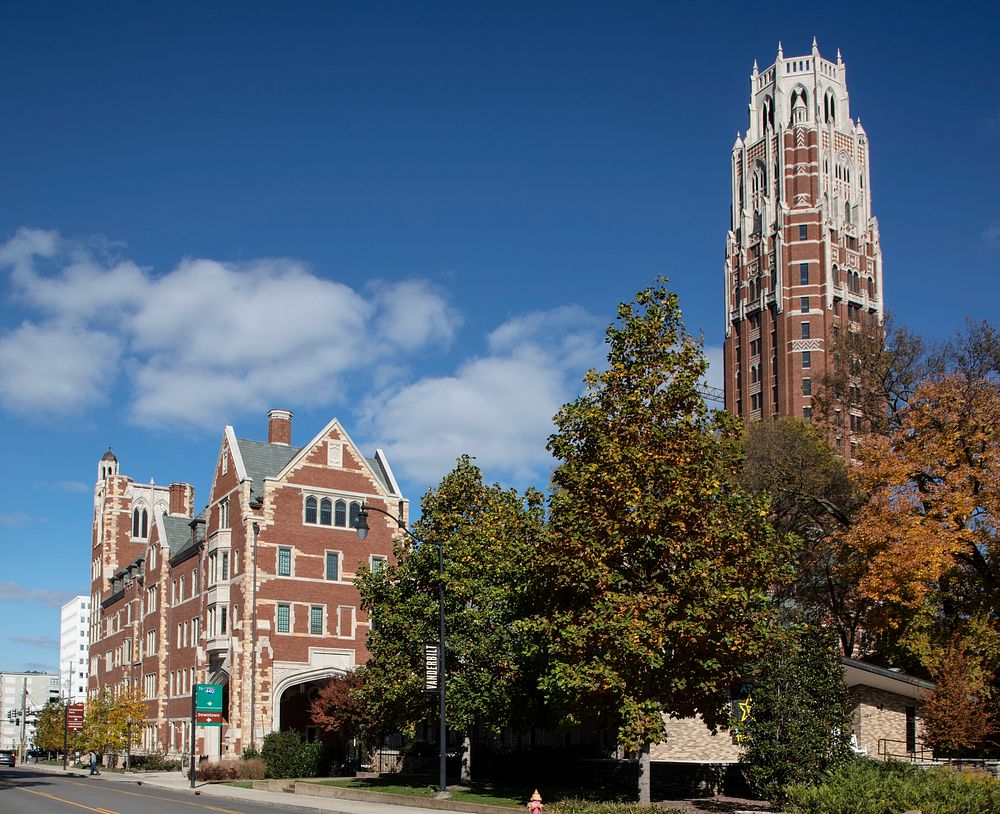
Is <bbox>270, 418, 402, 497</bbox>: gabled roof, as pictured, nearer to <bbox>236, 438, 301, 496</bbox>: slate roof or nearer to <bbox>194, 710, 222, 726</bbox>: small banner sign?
<bbox>236, 438, 301, 496</bbox>: slate roof

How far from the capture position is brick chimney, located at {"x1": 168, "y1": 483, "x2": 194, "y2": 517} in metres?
83.0

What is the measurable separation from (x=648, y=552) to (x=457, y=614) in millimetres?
12417

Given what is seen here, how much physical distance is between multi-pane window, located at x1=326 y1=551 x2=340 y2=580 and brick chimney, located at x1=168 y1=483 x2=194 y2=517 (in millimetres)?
25201

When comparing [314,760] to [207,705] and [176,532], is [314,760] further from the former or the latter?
[176,532]

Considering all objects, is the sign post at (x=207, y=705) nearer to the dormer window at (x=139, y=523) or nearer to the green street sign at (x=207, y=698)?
the green street sign at (x=207, y=698)

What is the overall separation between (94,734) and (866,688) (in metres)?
49.3

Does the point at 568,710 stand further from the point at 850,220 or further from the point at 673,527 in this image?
the point at 850,220

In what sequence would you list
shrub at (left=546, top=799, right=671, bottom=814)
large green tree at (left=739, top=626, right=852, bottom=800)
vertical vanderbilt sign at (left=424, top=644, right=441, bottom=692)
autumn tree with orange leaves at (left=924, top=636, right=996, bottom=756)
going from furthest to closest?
1. autumn tree with orange leaves at (left=924, top=636, right=996, bottom=756)
2. vertical vanderbilt sign at (left=424, top=644, right=441, bottom=692)
3. large green tree at (left=739, top=626, right=852, bottom=800)
4. shrub at (left=546, top=799, right=671, bottom=814)

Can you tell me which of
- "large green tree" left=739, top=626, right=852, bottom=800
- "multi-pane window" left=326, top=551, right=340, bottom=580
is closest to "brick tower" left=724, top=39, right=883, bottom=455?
"multi-pane window" left=326, top=551, right=340, bottom=580

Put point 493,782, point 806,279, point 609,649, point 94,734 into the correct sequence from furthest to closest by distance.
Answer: point 806,279
point 94,734
point 493,782
point 609,649

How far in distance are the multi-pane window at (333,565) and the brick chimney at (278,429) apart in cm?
895

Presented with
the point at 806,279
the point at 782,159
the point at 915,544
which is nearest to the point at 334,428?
the point at 915,544

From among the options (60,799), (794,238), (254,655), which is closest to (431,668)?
(60,799)

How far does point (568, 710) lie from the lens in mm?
27984
